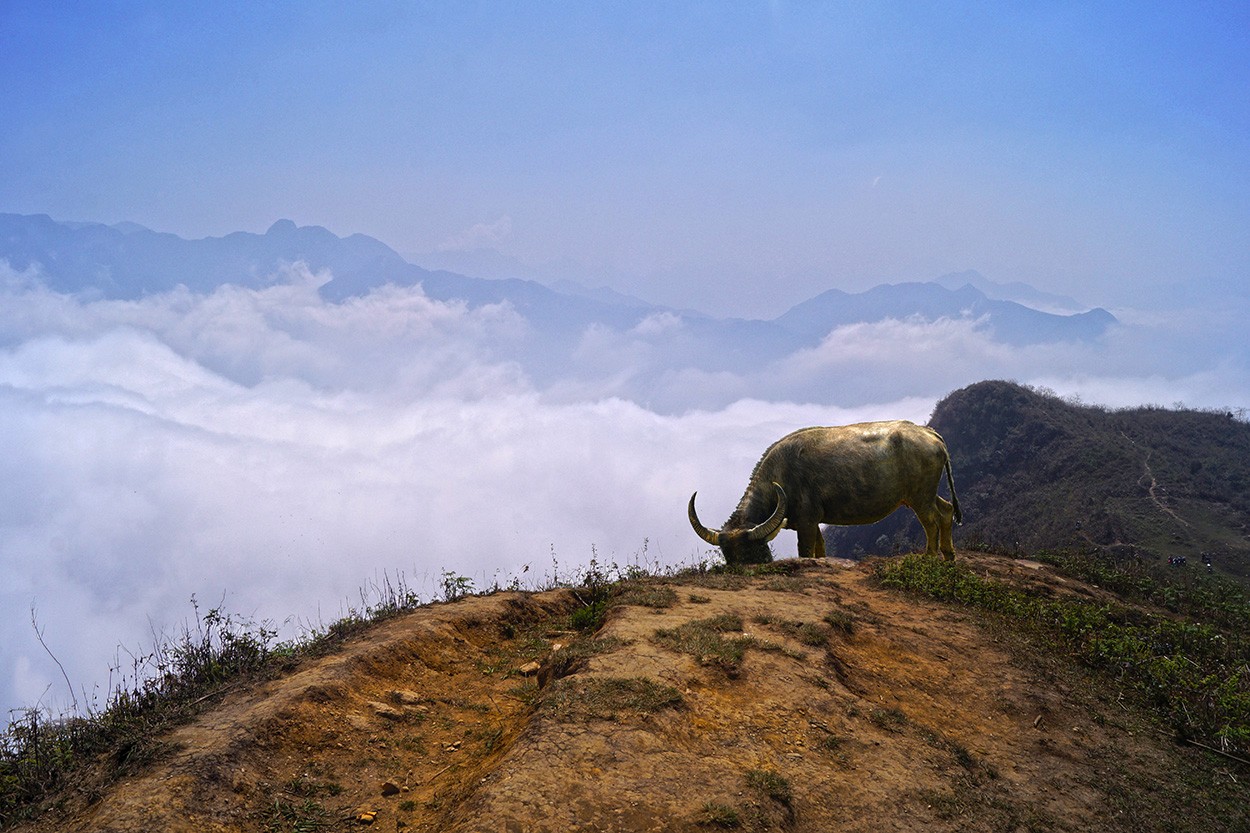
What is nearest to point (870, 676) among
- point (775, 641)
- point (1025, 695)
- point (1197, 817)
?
point (775, 641)

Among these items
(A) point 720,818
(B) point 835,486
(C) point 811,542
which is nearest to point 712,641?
(A) point 720,818

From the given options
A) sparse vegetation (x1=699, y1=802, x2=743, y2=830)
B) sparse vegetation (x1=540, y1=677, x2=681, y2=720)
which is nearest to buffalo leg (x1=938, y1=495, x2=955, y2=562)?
sparse vegetation (x1=540, y1=677, x2=681, y2=720)

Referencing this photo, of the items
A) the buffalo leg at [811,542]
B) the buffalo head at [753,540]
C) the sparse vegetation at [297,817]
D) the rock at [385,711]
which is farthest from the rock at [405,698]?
the buffalo leg at [811,542]

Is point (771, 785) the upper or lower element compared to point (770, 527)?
A: lower

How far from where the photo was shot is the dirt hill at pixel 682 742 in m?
5.40

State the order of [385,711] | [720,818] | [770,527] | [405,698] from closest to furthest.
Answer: [720,818], [385,711], [405,698], [770,527]

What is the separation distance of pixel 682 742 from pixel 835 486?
8425 millimetres

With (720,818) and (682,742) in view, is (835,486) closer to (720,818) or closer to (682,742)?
(682,742)

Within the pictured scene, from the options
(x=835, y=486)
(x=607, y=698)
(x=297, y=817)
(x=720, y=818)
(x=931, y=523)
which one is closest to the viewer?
(x=720, y=818)

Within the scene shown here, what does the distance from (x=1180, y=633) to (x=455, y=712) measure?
9.46m

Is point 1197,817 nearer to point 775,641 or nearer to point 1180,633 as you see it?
point 775,641

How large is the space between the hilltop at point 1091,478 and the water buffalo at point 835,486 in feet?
45.7

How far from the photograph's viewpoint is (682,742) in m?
5.93

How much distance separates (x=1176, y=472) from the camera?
124 feet
